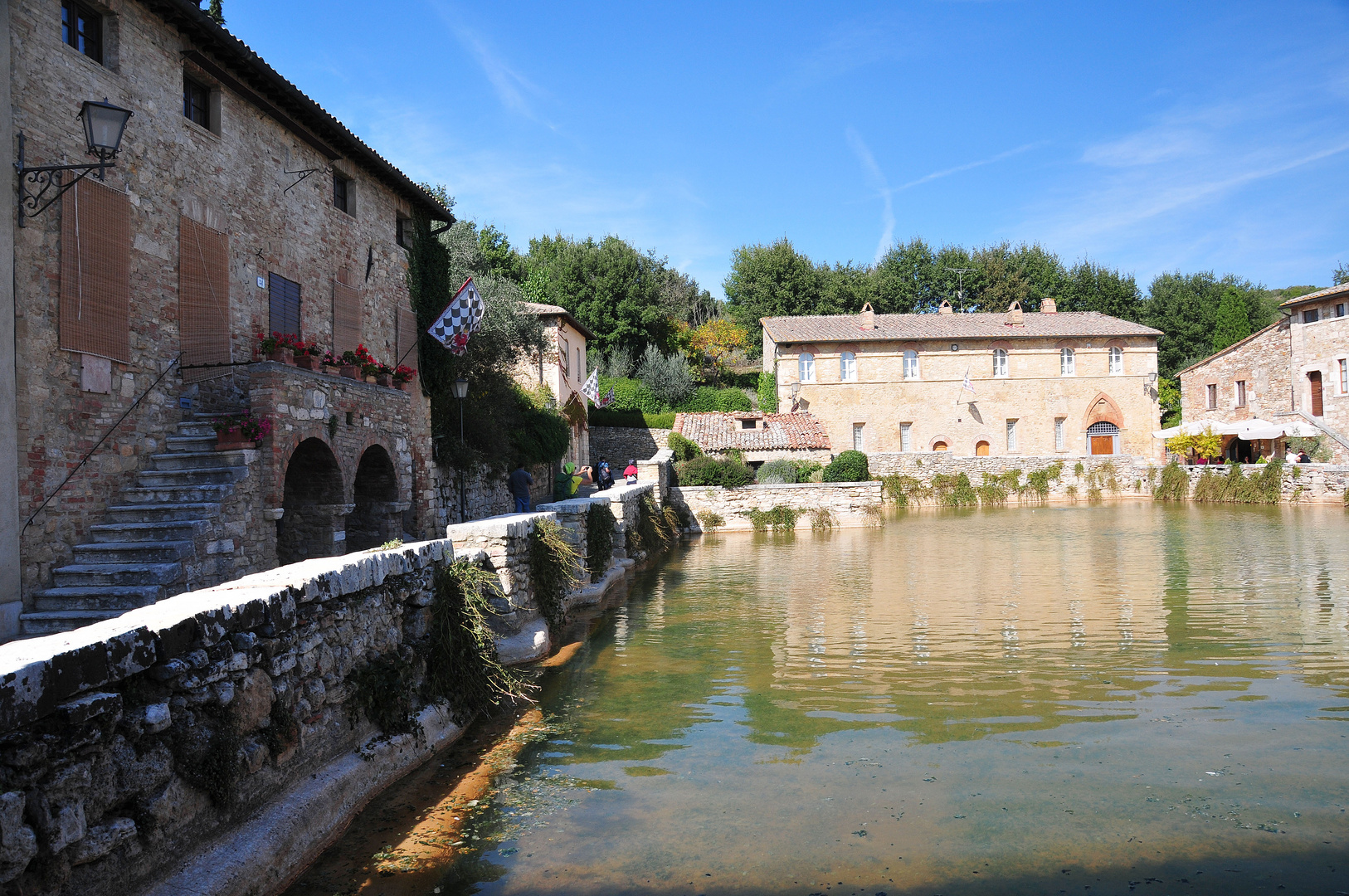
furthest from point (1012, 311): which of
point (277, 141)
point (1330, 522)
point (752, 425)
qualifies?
point (277, 141)

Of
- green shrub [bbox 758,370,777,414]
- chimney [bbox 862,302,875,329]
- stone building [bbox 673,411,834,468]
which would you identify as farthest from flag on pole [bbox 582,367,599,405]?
chimney [bbox 862,302,875,329]

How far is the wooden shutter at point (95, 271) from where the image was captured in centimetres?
861

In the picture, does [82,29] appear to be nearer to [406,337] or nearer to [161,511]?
[161,511]

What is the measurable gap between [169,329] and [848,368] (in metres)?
33.4

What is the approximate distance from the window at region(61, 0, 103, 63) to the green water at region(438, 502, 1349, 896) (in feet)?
28.4

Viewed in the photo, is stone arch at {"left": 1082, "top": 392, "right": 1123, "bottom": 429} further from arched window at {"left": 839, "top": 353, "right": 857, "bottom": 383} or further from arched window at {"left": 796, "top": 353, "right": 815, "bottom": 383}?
arched window at {"left": 796, "top": 353, "right": 815, "bottom": 383}

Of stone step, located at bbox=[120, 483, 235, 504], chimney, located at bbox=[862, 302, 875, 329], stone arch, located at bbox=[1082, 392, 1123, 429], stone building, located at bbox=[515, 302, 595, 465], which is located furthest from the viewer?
stone arch, located at bbox=[1082, 392, 1123, 429]

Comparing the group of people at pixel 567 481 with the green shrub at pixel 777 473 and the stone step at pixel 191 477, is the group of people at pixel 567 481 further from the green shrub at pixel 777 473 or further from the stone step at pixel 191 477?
the stone step at pixel 191 477

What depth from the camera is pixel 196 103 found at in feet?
36.8

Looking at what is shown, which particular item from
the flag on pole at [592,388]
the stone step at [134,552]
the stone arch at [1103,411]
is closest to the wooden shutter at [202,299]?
the stone step at [134,552]

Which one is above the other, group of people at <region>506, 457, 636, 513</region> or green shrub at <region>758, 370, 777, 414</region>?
green shrub at <region>758, 370, 777, 414</region>

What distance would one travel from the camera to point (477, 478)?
62.6 feet

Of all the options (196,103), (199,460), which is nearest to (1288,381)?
(196,103)

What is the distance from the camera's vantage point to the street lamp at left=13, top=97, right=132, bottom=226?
7848mm
